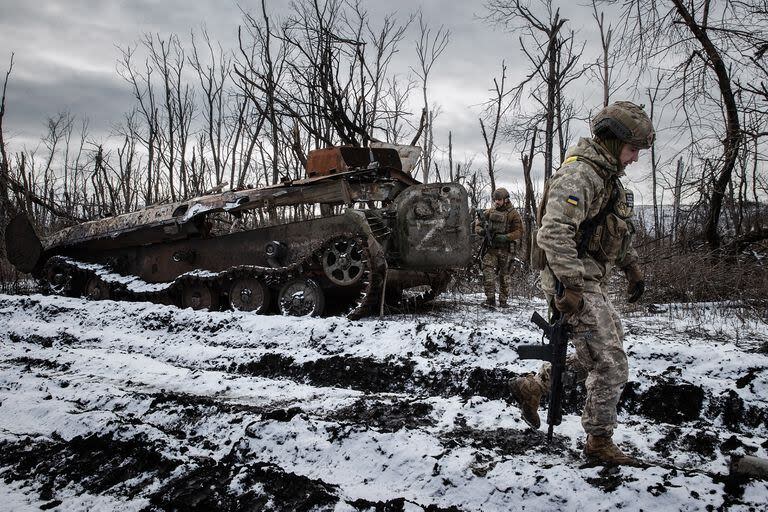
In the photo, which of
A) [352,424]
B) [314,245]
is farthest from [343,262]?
[352,424]

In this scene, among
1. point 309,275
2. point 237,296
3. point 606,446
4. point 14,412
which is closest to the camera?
point 606,446

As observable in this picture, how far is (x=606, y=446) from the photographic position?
3125 mm

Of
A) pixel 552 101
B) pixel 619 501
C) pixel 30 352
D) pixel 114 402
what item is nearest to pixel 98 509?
pixel 114 402

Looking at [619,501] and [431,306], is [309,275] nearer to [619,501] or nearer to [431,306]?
[431,306]

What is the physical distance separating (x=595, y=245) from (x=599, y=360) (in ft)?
2.22

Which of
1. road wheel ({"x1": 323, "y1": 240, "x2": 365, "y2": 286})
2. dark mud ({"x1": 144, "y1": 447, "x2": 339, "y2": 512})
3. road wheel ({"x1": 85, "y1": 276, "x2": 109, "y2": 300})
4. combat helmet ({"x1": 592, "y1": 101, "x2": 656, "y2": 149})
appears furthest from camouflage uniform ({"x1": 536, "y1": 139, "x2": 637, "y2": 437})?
road wheel ({"x1": 85, "y1": 276, "x2": 109, "y2": 300})

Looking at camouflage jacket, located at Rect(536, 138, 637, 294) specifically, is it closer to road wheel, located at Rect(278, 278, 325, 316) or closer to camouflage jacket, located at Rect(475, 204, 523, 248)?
road wheel, located at Rect(278, 278, 325, 316)

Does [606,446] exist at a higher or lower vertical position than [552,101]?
lower

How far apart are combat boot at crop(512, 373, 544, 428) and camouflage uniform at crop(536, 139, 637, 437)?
1.12ft

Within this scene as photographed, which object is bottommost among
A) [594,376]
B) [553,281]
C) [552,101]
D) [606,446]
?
[606,446]

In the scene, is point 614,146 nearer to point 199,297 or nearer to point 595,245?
point 595,245

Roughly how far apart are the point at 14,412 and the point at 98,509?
77.3 inches

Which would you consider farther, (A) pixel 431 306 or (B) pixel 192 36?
(B) pixel 192 36

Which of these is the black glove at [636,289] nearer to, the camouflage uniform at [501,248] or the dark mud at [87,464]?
the dark mud at [87,464]
